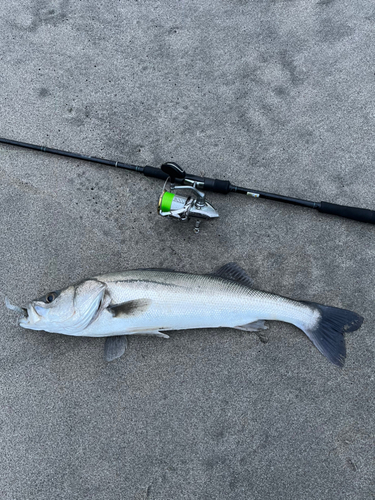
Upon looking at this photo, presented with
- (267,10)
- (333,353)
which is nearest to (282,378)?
(333,353)

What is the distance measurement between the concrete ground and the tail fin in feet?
0.49

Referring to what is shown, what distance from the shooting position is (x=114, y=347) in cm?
219

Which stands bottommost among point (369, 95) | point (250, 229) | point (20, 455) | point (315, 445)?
point (20, 455)

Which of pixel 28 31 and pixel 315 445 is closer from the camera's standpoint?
pixel 315 445

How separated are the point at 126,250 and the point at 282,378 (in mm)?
1414

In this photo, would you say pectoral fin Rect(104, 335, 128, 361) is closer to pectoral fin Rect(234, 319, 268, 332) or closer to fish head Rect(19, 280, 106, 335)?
fish head Rect(19, 280, 106, 335)

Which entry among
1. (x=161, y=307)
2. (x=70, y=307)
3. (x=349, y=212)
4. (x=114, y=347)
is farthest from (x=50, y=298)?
(x=349, y=212)

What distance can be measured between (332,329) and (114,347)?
4.79 feet

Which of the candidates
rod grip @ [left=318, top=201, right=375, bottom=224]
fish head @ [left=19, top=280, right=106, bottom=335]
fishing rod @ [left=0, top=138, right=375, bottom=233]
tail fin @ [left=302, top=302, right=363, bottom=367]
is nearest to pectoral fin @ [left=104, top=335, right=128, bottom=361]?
fish head @ [left=19, top=280, right=106, bottom=335]

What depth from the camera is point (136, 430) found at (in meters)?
2.16

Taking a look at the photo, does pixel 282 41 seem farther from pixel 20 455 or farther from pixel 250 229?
pixel 20 455

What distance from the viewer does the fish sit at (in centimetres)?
199

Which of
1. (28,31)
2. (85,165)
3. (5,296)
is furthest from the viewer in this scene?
(28,31)

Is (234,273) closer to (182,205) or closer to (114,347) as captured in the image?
(182,205)
